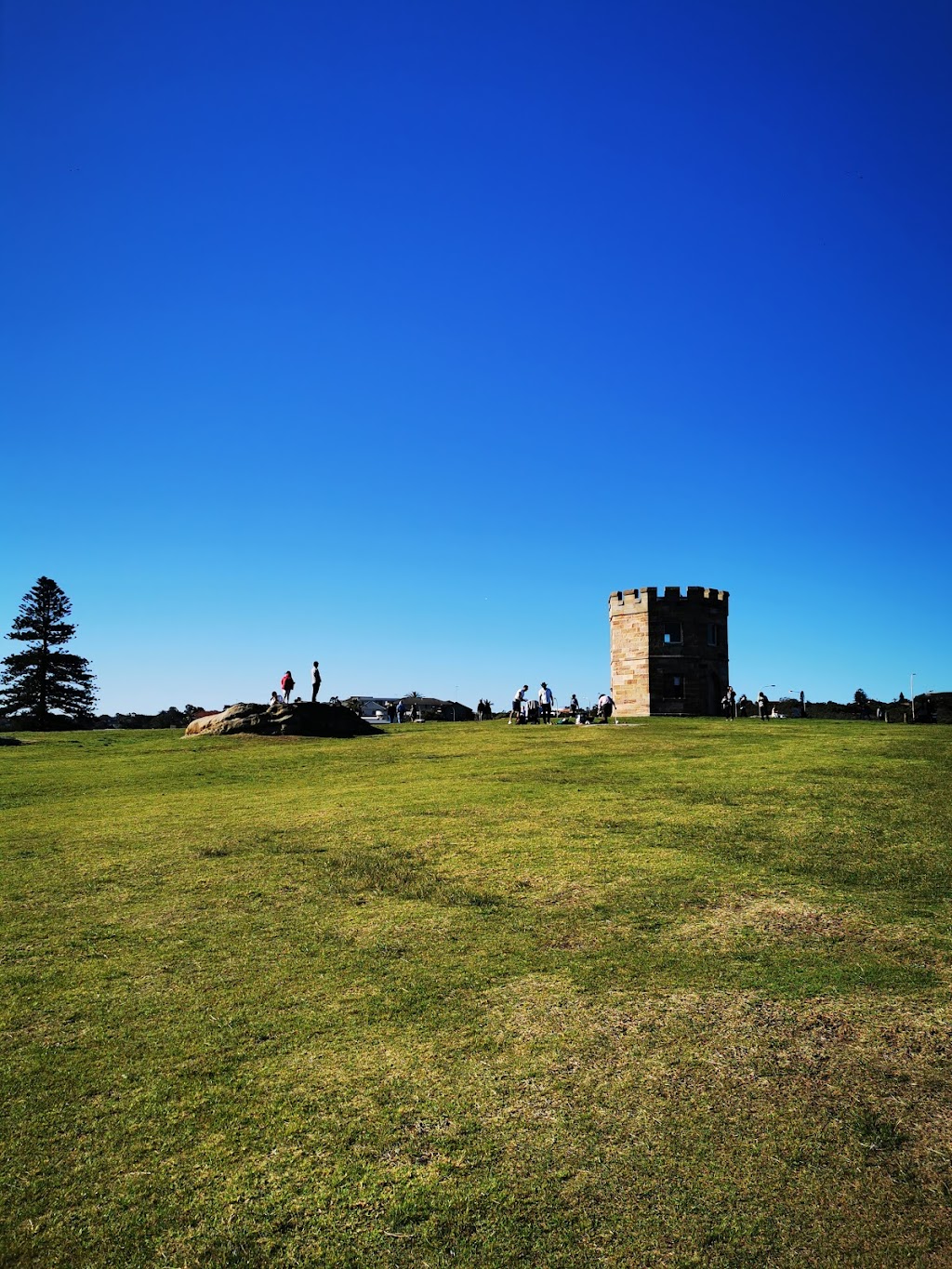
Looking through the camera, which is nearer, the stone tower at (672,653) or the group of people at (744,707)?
the group of people at (744,707)

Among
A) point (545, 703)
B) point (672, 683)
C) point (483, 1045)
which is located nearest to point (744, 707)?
point (672, 683)

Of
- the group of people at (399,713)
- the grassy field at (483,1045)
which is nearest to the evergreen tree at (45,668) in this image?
the group of people at (399,713)

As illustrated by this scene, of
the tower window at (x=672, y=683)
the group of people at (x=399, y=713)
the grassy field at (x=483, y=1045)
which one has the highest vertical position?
the tower window at (x=672, y=683)

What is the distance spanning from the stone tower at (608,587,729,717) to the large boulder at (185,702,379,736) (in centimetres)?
2431

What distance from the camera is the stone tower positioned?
4897 cm

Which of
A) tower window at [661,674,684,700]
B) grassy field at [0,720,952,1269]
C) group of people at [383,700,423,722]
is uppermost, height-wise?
tower window at [661,674,684,700]

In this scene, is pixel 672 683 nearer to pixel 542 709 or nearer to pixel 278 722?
pixel 542 709

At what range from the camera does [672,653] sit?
49.1m

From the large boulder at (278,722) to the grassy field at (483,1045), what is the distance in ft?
51.9

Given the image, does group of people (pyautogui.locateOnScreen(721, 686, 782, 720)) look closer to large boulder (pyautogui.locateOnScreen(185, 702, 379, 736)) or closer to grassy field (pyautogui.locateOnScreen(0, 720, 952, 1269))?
large boulder (pyautogui.locateOnScreen(185, 702, 379, 736))

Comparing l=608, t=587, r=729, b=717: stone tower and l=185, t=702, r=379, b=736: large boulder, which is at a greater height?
l=608, t=587, r=729, b=717: stone tower

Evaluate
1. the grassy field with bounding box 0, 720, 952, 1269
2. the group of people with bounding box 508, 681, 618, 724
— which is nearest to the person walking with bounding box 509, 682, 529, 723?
the group of people with bounding box 508, 681, 618, 724

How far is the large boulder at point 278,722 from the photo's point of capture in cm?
2736

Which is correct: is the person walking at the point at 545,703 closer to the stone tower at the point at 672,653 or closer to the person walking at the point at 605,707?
the person walking at the point at 605,707
